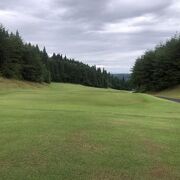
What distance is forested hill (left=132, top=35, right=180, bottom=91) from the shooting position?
7650 centimetres

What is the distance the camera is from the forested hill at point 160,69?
76500mm

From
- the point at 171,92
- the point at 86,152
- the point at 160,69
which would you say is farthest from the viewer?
the point at 160,69

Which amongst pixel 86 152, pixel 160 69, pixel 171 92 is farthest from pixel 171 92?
pixel 86 152

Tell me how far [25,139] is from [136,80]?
7742 centimetres

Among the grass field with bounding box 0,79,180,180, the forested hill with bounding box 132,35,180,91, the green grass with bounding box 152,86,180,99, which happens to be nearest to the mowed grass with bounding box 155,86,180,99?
the green grass with bounding box 152,86,180,99

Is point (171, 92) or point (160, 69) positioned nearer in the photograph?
point (171, 92)

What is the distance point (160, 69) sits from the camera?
3061 inches

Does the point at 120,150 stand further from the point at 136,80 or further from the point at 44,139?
the point at 136,80

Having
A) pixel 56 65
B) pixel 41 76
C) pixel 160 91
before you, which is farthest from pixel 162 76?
pixel 56 65

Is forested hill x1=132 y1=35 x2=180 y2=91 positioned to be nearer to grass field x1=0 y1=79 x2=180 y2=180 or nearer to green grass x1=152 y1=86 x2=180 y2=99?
green grass x1=152 y1=86 x2=180 y2=99

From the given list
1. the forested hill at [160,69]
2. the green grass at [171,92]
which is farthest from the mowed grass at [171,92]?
the forested hill at [160,69]

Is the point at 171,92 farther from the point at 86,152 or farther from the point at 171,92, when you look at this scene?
the point at 86,152

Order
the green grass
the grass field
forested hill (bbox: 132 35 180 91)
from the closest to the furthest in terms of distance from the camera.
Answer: the grass field → the green grass → forested hill (bbox: 132 35 180 91)

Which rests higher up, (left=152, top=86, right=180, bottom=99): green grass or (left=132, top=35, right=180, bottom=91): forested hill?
(left=132, top=35, right=180, bottom=91): forested hill
